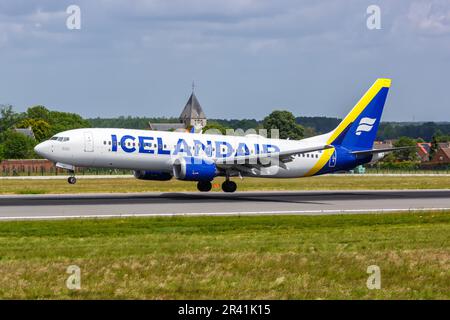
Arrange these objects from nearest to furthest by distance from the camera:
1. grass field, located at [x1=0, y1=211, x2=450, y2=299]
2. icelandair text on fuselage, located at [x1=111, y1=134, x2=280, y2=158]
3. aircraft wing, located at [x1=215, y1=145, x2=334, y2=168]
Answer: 1. grass field, located at [x1=0, y1=211, x2=450, y2=299]
2. icelandair text on fuselage, located at [x1=111, y1=134, x2=280, y2=158]
3. aircraft wing, located at [x1=215, y1=145, x2=334, y2=168]

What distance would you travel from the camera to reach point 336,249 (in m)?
23.0

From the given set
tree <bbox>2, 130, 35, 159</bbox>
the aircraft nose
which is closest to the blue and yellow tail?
the aircraft nose

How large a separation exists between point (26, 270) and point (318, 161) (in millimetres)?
38356

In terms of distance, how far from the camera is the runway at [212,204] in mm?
35719

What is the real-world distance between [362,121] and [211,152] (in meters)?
12.3

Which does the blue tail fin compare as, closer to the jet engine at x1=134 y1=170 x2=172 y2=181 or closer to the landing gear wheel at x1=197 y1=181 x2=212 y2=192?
the landing gear wheel at x1=197 y1=181 x2=212 y2=192

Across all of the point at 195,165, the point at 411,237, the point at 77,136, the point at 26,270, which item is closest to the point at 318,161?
the point at 195,165

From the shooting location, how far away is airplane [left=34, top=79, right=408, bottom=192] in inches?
1875

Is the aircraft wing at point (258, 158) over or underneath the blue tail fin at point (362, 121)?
underneath

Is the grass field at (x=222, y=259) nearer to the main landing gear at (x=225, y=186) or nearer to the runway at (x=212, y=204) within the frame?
the runway at (x=212, y=204)

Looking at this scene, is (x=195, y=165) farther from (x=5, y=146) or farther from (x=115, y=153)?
(x=5, y=146)

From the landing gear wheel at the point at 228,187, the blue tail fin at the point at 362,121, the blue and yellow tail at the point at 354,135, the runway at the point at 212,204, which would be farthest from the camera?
the blue tail fin at the point at 362,121

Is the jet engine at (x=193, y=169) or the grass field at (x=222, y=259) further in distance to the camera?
the jet engine at (x=193, y=169)


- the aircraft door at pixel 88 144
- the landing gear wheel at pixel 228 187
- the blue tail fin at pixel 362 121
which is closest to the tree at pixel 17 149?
the blue tail fin at pixel 362 121
